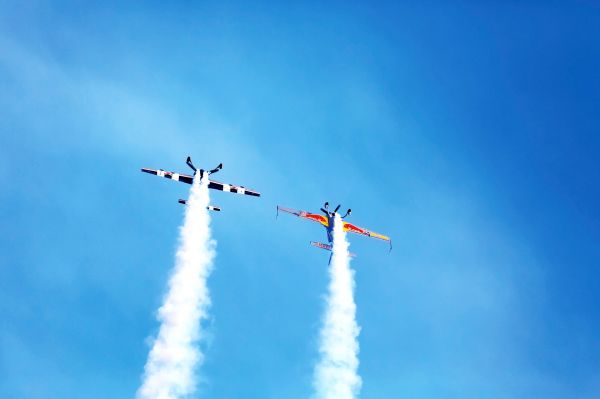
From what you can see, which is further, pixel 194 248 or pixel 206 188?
pixel 206 188

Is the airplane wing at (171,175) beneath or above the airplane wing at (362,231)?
beneath

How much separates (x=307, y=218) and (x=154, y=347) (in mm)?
55860

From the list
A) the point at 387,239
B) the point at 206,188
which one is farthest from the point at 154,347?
the point at 387,239

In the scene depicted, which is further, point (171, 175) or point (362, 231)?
point (362, 231)

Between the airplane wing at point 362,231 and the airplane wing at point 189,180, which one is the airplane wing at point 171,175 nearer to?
the airplane wing at point 189,180

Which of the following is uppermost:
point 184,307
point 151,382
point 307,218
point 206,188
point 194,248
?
point 307,218

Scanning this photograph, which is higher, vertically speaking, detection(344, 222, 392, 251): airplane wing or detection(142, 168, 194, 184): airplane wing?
detection(344, 222, 392, 251): airplane wing

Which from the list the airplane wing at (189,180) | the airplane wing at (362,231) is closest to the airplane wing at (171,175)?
the airplane wing at (189,180)

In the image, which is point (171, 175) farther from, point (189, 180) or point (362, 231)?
point (362, 231)

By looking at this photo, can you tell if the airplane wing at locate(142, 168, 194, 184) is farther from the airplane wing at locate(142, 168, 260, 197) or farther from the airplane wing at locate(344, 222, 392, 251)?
the airplane wing at locate(344, 222, 392, 251)

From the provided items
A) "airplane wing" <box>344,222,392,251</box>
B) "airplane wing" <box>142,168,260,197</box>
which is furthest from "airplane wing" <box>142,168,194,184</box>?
"airplane wing" <box>344,222,392,251</box>

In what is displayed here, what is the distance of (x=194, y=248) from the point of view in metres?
120

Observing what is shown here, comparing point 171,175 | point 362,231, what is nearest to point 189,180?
point 171,175

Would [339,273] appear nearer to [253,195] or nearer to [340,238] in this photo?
[340,238]
